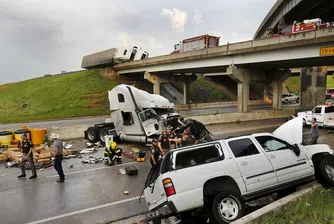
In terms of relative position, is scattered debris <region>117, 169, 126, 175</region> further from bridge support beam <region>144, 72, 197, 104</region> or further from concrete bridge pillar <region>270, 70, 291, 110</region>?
bridge support beam <region>144, 72, 197, 104</region>

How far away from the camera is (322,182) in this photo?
22.5 feet

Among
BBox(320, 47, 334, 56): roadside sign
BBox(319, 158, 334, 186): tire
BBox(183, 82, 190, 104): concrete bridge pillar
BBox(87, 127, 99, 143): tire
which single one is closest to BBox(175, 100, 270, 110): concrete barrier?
BBox(183, 82, 190, 104): concrete bridge pillar

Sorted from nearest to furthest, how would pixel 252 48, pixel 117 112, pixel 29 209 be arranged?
1. pixel 29 209
2. pixel 117 112
3. pixel 252 48

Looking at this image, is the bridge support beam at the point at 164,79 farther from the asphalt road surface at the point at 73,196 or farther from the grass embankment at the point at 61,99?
the asphalt road surface at the point at 73,196

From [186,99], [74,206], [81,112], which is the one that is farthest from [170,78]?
[74,206]

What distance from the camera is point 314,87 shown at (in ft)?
123

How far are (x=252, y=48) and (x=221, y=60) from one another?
4426mm

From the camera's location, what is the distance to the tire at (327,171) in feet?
22.1

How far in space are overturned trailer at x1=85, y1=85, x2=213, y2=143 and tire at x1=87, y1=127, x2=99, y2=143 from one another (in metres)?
0.88

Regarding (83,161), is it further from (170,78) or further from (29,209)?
(170,78)

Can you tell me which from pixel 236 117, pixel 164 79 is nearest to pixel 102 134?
pixel 236 117

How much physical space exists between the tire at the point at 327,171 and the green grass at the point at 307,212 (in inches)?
39.7

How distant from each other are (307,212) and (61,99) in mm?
41657

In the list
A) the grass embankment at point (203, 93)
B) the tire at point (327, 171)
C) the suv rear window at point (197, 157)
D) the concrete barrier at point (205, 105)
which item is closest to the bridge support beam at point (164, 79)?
the concrete barrier at point (205, 105)
